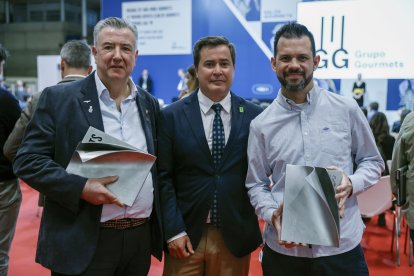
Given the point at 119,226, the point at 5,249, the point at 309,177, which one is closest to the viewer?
the point at 309,177

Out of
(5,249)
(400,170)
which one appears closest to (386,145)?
(400,170)

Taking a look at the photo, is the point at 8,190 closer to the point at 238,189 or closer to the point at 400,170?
the point at 238,189

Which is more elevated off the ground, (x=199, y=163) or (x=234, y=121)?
(x=234, y=121)

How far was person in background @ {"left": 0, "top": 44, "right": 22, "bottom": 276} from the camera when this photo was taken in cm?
287

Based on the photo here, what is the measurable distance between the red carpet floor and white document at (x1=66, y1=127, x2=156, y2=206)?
2271mm

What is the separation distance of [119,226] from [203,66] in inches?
34.7

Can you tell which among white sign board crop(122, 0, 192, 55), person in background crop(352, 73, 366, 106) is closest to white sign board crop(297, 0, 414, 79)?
person in background crop(352, 73, 366, 106)

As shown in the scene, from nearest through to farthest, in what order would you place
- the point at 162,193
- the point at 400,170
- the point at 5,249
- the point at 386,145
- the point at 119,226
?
the point at 119,226 < the point at 162,193 < the point at 400,170 < the point at 5,249 < the point at 386,145

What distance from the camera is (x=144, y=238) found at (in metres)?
1.95

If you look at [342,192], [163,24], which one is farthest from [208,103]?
[163,24]

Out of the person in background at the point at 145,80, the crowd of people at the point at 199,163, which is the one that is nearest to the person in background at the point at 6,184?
the crowd of people at the point at 199,163

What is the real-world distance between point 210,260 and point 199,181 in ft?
1.37

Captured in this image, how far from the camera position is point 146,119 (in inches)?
77.7

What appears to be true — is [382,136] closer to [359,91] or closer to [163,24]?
[359,91]
